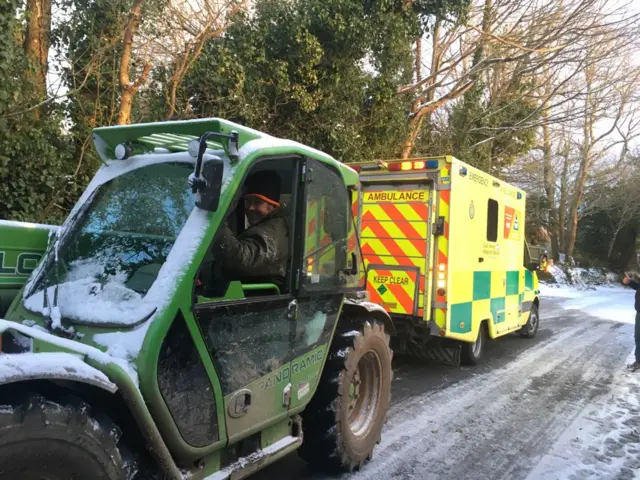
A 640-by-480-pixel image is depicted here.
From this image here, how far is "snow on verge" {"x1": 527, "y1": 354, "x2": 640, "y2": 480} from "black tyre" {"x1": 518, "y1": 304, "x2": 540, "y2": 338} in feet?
13.2

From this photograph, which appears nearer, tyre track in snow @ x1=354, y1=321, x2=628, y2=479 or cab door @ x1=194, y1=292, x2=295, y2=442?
cab door @ x1=194, y1=292, x2=295, y2=442

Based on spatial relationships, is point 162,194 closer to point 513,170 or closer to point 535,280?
point 535,280

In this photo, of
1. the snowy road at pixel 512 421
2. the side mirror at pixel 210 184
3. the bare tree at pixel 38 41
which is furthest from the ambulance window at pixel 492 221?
the bare tree at pixel 38 41

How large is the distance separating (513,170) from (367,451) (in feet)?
77.1

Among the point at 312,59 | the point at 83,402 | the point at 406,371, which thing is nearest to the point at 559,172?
the point at 312,59

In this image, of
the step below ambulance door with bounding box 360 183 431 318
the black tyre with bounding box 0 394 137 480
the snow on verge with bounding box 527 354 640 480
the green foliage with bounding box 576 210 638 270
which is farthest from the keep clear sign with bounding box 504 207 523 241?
the green foliage with bounding box 576 210 638 270

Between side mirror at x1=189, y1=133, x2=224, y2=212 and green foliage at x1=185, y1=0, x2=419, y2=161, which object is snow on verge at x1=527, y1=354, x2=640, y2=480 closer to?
side mirror at x1=189, y1=133, x2=224, y2=212

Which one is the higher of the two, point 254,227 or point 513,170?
point 513,170

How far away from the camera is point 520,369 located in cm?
740

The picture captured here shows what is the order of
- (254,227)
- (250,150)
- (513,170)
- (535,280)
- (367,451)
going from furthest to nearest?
(513,170)
(535,280)
(367,451)
(254,227)
(250,150)

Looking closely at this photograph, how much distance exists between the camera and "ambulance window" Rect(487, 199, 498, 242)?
7.43 meters

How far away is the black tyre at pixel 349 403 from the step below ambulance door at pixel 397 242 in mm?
2294

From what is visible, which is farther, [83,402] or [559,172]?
[559,172]

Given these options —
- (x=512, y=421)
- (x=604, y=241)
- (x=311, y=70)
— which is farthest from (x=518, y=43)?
(x=604, y=241)
